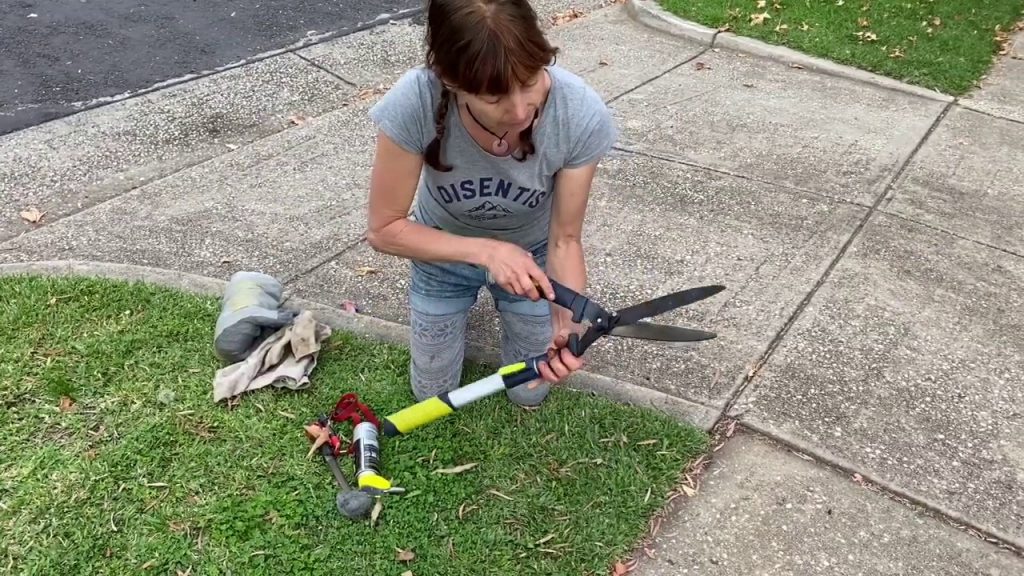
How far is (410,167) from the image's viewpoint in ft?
7.00

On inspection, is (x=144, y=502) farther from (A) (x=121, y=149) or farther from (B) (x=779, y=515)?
(A) (x=121, y=149)

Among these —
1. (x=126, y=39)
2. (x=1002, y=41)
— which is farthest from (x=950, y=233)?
(x=126, y=39)

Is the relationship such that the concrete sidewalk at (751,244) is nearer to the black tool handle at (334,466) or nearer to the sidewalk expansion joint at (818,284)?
the sidewalk expansion joint at (818,284)

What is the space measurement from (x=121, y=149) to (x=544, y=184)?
280 centimetres

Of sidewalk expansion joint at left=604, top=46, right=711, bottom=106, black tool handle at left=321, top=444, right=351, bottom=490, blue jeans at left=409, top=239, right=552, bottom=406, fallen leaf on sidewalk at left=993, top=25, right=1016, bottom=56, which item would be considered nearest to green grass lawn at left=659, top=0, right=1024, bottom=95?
fallen leaf on sidewalk at left=993, top=25, right=1016, bottom=56

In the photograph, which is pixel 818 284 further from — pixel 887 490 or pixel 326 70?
pixel 326 70

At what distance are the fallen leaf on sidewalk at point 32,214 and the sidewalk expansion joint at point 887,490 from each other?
3.05m

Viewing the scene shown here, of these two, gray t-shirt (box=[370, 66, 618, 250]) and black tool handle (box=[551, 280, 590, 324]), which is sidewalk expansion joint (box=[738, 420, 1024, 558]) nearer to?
black tool handle (box=[551, 280, 590, 324])

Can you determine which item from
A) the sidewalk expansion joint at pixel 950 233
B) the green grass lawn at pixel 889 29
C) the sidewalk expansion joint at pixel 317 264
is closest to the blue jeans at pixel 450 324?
the sidewalk expansion joint at pixel 317 264

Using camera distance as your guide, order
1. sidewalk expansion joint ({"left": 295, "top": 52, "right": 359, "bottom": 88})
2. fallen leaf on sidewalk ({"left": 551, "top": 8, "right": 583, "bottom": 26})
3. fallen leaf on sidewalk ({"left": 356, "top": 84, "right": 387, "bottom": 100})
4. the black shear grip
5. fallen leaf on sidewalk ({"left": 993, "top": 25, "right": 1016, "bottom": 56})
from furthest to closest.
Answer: fallen leaf on sidewalk ({"left": 551, "top": 8, "right": 583, "bottom": 26}), fallen leaf on sidewalk ({"left": 993, "top": 25, "right": 1016, "bottom": 56}), sidewalk expansion joint ({"left": 295, "top": 52, "right": 359, "bottom": 88}), fallen leaf on sidewalk ({"left": 356, "top": 84, "right": 387, "bottom": 100}), the black shear grip

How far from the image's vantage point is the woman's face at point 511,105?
177cm

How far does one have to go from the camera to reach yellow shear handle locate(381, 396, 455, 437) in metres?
2.27

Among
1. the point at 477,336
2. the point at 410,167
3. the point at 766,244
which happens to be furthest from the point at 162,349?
the point at 766,244

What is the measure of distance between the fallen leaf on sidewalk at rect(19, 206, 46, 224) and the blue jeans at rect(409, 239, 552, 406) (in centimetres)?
198
